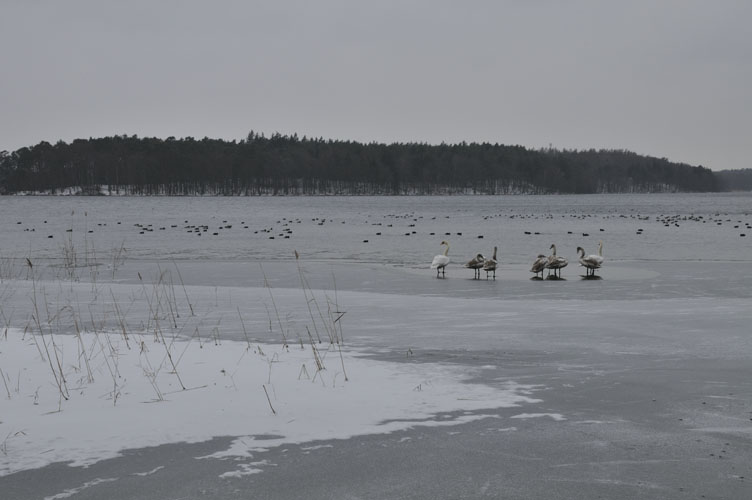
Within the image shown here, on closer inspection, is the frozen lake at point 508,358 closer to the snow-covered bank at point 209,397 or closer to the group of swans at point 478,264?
the snow-covered bank at point 209,397

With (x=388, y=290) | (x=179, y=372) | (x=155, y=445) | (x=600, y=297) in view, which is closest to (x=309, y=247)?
(x=388, y=290)

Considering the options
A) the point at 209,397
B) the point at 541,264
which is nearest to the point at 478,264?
the point at 541,264

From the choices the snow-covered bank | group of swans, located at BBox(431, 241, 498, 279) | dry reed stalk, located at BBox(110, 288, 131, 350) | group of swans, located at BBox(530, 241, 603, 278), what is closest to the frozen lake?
dry reed stalk, located at BBox(110, 288, 131, 350)

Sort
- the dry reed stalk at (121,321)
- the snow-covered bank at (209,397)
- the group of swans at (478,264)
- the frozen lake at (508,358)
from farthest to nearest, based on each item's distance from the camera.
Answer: the group of swans at (478,264)
the dry reed stalk at (121,321)
the snow-covered bank at (209,397)
the frozen lake at (508,358)

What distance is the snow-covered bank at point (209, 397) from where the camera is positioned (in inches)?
244

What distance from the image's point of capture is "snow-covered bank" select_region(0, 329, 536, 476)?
6.20 metres

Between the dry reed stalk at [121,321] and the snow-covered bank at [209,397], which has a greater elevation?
the snow-covered bank at [209,397]

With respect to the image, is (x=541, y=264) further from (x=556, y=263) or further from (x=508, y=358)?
(x=508, y=358)

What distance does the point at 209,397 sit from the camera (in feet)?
24.4

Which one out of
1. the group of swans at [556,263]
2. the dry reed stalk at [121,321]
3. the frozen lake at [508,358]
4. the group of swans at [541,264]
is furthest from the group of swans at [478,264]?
the dry reed stalk at [121,321]

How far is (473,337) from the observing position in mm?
10938

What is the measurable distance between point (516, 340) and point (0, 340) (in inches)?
277

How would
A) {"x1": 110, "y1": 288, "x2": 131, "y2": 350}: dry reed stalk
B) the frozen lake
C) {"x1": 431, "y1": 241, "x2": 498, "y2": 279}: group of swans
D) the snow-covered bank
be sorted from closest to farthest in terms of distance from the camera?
1. the frozen lake
2. the snow-covered bank
3. {"x1": 110, "y1": 288, "x2": 131, "y2": 350}: dry reed stalk
4. {"x1": 431, "y1": 241, "x2": 498, "y2": 279}: group of swans

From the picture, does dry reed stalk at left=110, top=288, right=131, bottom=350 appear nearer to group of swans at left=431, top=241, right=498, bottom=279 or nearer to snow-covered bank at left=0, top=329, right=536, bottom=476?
snow-covered bank at left=0, top=329, right=536, bottom=476
